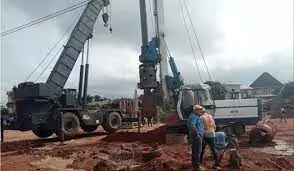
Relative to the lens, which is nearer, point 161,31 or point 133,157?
point 133,157

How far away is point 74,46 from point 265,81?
76266 mm

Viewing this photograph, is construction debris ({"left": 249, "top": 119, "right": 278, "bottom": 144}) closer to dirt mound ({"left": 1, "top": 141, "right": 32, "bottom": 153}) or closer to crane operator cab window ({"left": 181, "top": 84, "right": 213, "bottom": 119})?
crane operator cab window ({"left": 181, "top": 84, "right": 213, "bottom": 119})

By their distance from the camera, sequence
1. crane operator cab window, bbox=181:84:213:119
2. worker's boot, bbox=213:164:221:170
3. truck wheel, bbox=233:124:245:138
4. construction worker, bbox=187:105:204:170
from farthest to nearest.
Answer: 1. truck wheel, bbox=233:124:245:138
2. crane operator cab window, bbox=181:84:213:119
3. worker's boot, bbox=213:164:221:170
4. construction worker, bbox=187:105:204:170

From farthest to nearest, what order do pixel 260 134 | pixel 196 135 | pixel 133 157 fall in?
pixel 260 134
pixel 133 157
pixel 196 135

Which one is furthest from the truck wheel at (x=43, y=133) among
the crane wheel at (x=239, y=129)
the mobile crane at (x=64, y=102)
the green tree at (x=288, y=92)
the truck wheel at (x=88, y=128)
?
the green tree at (x=288, y=92)

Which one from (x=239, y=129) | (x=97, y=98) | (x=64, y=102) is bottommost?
(x=239, y=129)

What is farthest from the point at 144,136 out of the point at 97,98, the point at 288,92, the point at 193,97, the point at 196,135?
the point at 288,92

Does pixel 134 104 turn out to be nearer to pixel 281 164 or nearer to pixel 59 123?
pixel 59 123

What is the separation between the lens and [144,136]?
1927 centimetres

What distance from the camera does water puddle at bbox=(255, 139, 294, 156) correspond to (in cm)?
1532

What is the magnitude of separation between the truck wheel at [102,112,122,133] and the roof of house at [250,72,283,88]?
233ft

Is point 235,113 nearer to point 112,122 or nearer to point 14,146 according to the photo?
point 112,122

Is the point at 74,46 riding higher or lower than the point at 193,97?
higher

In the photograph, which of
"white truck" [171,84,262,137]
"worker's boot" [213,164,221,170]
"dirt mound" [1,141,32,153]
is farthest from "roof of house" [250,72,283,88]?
"worker's boot" [213,164,221,170]
